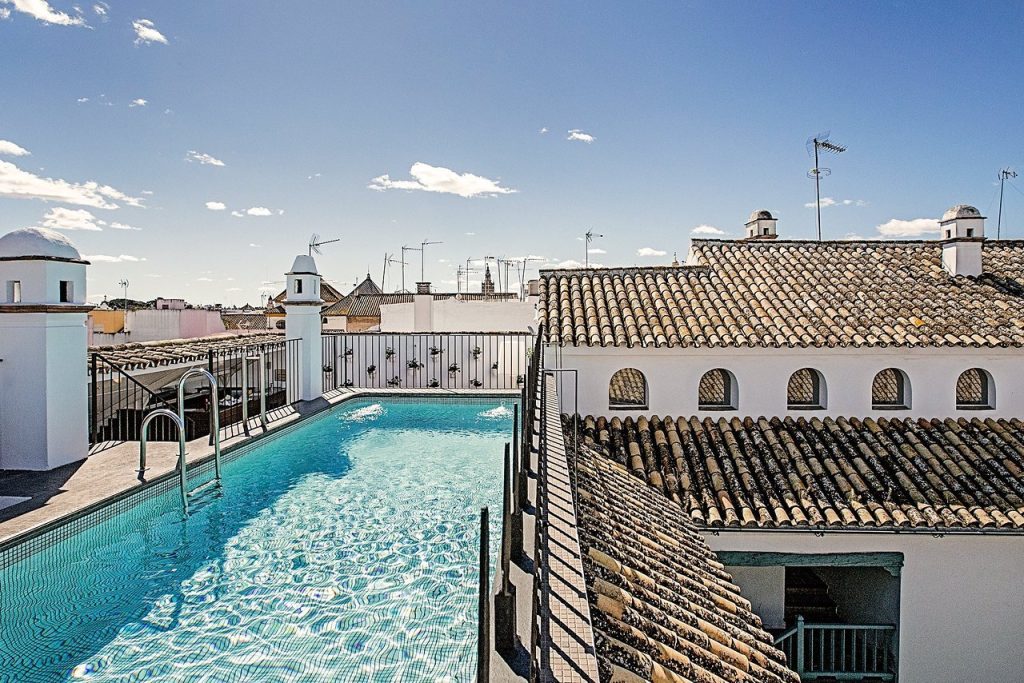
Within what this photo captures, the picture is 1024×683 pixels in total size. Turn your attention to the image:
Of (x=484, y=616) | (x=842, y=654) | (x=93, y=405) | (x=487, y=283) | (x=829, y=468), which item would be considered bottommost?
(x=842, y=654)

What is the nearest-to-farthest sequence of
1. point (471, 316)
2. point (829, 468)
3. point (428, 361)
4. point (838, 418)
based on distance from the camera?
point (829, 468) → point (838, 418) → point (428, 361) → point (471, 316)

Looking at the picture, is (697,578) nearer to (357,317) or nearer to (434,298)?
(434,298)

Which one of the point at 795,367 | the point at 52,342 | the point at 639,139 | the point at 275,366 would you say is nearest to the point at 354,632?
the point at 52,342

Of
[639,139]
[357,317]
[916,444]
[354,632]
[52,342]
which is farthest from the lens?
[357,317]

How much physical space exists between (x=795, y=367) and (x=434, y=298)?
1473 centimetres

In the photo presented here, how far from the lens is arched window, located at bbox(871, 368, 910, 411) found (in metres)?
10.2

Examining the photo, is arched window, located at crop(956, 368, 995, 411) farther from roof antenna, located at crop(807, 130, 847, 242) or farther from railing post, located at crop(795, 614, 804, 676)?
roof antenna, located at crop(807, 130, 847, 242)

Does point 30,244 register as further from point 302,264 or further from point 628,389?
point 628,389

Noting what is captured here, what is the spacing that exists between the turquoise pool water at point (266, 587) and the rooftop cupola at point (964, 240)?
10.6 meters

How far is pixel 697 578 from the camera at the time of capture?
5.20m

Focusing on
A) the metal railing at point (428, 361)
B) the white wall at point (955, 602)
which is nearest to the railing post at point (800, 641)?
the white wall at point (955, 602)

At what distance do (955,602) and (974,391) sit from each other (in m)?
4.80

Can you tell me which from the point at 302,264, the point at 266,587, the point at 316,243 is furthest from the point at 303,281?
the point at 266,587

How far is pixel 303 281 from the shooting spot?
484 inches
